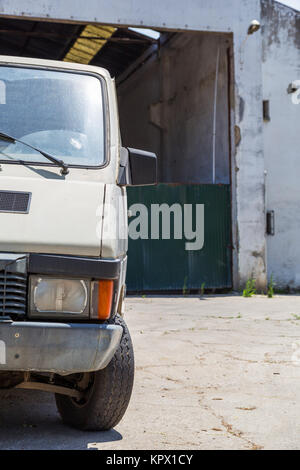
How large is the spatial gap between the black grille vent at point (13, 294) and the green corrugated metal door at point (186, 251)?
938cm

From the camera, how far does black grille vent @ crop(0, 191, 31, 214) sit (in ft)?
10.2

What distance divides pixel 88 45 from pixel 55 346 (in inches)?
609

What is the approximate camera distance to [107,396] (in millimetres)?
3416

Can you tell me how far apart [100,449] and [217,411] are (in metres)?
1.12

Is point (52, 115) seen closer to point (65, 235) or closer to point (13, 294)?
point (65, 235)

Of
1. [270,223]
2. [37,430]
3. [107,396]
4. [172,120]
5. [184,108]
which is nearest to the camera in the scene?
[107,396]

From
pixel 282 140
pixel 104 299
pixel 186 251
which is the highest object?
pixel 282 140

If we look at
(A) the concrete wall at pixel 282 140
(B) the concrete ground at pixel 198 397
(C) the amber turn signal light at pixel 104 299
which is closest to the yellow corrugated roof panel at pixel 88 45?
(A) the concrete wall at pixel 282 140

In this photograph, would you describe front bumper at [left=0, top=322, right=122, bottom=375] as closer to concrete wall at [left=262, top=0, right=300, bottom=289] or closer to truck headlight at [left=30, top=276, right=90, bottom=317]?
truck headlight at [left=30, top=276, right=90, bottom=317]

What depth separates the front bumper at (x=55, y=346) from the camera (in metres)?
2.95

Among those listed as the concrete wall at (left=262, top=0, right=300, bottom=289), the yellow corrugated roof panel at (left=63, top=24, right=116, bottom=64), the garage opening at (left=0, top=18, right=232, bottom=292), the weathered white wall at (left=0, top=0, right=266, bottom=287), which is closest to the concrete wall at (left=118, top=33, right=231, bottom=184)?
the garage opening at (left=0, top=18, right=232, bottom=292)

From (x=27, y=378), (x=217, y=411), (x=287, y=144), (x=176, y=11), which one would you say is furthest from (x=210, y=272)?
(x=27, y=378)

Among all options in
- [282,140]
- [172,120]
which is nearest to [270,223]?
[282,140]

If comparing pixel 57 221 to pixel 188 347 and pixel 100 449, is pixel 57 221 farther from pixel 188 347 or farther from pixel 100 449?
pixel 188 347
